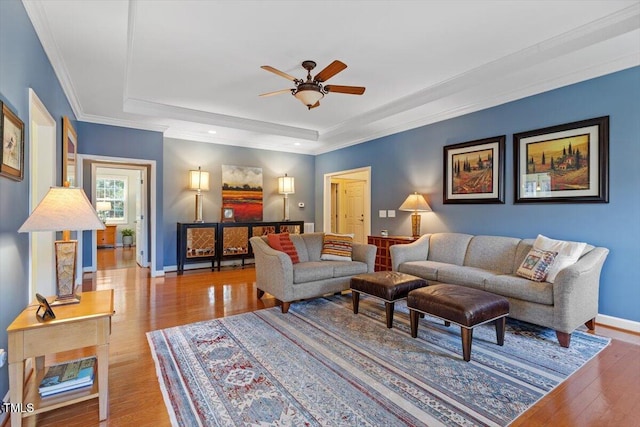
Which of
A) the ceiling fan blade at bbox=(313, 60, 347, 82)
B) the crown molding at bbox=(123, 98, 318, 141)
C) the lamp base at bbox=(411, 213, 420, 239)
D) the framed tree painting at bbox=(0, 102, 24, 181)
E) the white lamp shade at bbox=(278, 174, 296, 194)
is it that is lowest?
the lamp base at bbox=(411, 213, 420, 239)

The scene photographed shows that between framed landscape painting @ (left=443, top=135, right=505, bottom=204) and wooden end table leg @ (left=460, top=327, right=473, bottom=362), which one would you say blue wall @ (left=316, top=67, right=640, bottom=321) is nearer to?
framed landscape painting @ (left=443, top=135, right=505, bottom=204)

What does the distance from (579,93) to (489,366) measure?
304 centimetres

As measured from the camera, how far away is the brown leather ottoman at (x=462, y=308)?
248 centimetres

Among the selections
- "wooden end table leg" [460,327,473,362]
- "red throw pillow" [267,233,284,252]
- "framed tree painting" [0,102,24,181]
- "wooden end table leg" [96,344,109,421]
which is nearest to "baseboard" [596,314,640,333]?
"wooden end table leg" [460,327,473,362]

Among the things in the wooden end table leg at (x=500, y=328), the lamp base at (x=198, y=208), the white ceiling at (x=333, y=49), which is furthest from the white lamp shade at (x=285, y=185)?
the wooden end table leg at (x=500, y=328)

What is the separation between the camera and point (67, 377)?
1.91 meters

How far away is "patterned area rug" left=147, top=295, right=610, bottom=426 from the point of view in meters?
1.86

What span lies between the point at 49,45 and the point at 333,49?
2505 millimetres

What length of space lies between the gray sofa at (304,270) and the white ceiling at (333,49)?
208cm

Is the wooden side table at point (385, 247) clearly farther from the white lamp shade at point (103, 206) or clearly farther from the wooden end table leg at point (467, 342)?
the white lamp shade at point (103, 206)

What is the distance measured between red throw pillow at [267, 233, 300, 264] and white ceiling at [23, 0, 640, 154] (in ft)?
6.38

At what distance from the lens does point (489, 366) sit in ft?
7.90

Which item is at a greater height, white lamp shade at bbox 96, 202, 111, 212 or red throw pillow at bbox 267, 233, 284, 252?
white lamp shade at bbox 96, 202, 111, 212

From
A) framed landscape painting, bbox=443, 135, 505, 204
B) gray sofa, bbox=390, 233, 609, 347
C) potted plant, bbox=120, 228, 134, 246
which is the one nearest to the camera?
gray sofa, bbox=390, 233, 609, 347
